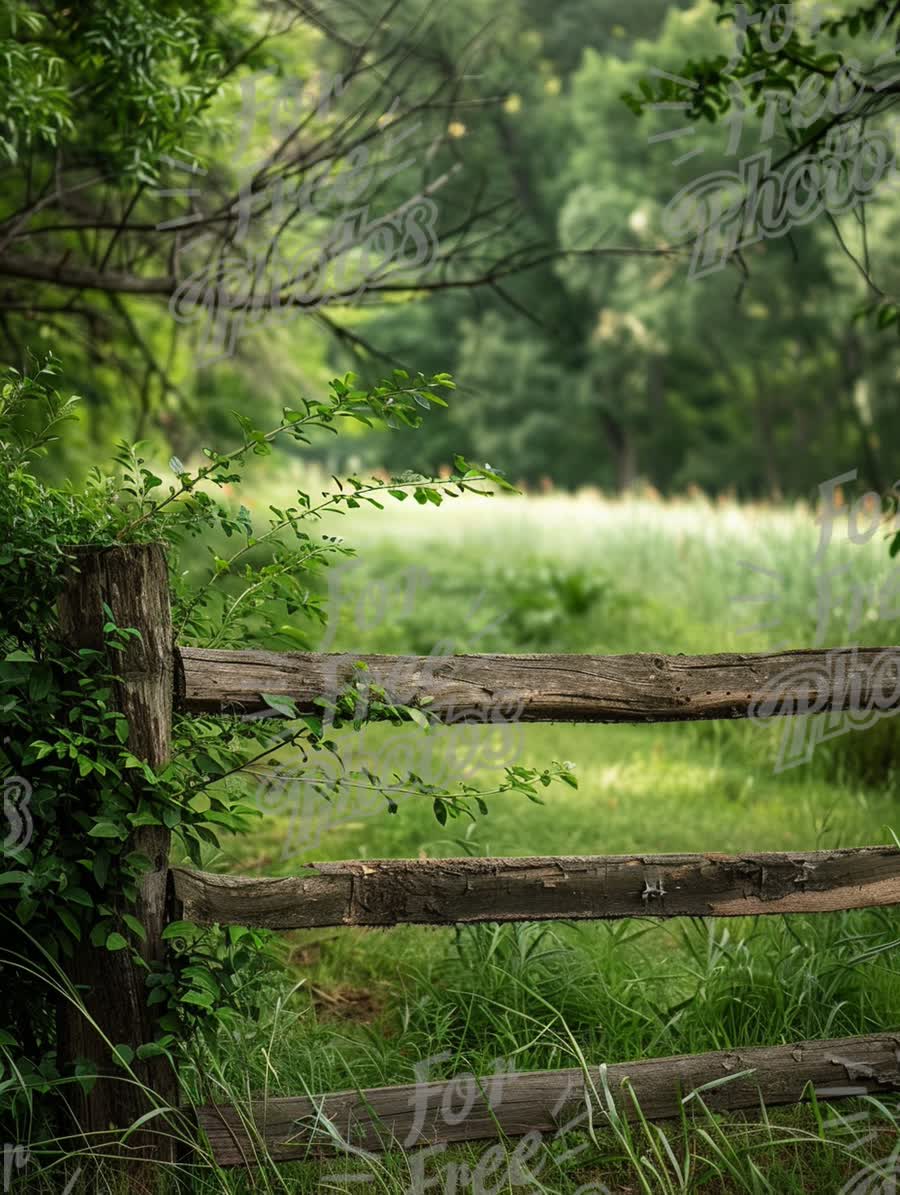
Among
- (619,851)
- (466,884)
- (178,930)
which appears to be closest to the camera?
(178,930)

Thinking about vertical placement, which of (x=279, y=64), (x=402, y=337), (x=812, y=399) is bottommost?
(x=279, y=64)

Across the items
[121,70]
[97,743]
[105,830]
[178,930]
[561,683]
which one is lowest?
[178,930]

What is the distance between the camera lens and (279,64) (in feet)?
23.2

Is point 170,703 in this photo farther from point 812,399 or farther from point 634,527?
point 812,399

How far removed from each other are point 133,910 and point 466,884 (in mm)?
841

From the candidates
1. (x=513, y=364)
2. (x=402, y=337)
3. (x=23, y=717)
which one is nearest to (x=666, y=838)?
(x=23, y=717)

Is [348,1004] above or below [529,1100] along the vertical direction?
below

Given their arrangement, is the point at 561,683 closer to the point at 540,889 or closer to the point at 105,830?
the point at 540,889

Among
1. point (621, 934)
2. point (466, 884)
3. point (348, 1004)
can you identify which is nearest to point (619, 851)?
point (621, 934)

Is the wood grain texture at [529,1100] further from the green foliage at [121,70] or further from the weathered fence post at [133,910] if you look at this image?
the green foliage at [121,70]

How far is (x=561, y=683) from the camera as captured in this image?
120 inches

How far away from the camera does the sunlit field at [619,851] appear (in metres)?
3.12

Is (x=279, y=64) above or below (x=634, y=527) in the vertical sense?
above

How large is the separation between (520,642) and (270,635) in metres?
7.34
